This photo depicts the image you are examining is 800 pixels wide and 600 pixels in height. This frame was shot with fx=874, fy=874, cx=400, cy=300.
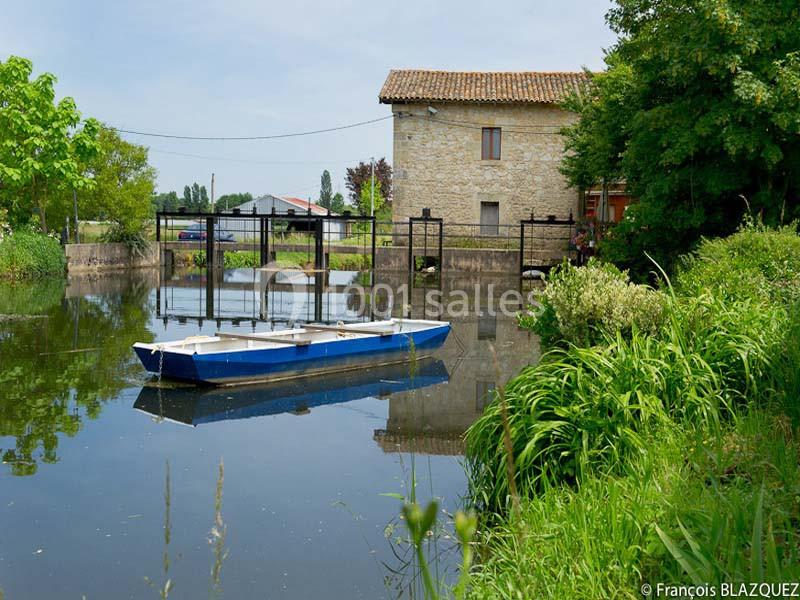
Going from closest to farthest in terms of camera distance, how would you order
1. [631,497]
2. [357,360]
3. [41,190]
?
[631,497] < [357,360] < [41,190]

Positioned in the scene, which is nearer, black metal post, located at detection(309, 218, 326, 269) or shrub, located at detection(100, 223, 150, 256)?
black metal post, located at detection(309, 218, 326, 269)

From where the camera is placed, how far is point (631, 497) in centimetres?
488

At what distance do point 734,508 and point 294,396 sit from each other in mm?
8124

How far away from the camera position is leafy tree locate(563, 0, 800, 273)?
14789 millimetres

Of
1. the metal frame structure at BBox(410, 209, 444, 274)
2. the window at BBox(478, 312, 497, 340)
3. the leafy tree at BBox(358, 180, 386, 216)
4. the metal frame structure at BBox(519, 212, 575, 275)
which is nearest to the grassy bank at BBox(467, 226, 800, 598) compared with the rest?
the window at BBox(478, 312, 497, 340)

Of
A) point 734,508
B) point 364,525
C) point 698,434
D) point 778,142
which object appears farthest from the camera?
point 778,142

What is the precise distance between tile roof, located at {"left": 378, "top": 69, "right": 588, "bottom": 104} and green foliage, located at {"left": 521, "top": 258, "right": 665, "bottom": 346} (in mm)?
29092

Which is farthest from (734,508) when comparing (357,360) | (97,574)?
(357,360)

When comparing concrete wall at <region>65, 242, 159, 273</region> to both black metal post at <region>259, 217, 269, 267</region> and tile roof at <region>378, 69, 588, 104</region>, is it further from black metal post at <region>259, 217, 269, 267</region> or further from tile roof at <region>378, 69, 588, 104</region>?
tile roof at <region>378, 69, 588, 104</region>

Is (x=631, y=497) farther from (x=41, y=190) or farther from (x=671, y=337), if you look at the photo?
(x=41, y=190)

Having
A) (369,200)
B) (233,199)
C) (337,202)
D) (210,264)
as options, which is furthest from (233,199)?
(210,264)

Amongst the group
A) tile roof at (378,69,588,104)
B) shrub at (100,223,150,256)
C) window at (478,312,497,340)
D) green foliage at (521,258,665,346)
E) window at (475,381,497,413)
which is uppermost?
tile roof at (378,69,588,104)

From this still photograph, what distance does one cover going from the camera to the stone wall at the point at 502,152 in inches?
1462

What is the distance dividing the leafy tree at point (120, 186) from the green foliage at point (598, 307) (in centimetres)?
2914
